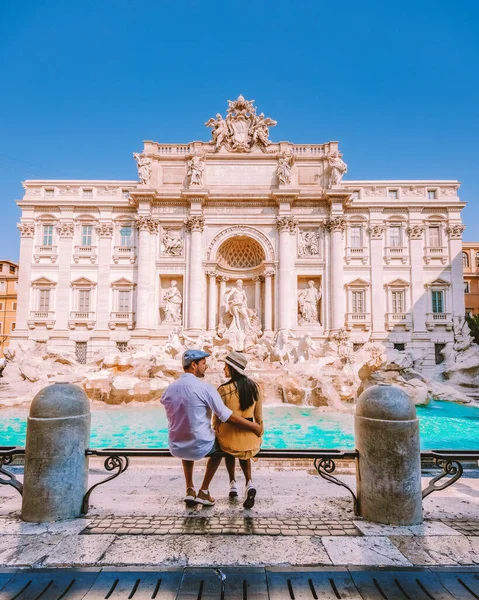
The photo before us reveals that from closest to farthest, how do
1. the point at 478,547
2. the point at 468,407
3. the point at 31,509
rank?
the point at 478,547 → the point at 31,509 → the point at 468,407

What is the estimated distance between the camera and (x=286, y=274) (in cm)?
2180

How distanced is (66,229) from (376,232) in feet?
68.0

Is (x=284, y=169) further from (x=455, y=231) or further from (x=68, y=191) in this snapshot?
(x=68, y=191)

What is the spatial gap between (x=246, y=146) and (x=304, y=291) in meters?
10.3

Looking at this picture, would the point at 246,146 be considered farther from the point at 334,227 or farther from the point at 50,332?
the point at 50,332

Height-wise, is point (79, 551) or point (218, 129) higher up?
point (218, 129)

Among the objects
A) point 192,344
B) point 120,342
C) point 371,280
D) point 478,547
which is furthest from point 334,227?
A: point 478,547

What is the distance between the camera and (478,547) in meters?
2.72

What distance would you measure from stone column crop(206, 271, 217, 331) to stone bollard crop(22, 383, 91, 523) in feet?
60.3

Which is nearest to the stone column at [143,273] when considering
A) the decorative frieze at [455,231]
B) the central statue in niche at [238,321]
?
the central statue in niche at [238,321]

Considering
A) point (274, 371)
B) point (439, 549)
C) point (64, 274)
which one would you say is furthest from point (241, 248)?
point (439, 549)

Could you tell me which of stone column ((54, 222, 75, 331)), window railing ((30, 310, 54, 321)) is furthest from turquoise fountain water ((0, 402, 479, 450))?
window railing ((30, 310, 54, 321))

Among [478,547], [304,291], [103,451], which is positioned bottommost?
[478,547]

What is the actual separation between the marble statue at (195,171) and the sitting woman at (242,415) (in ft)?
67.5
